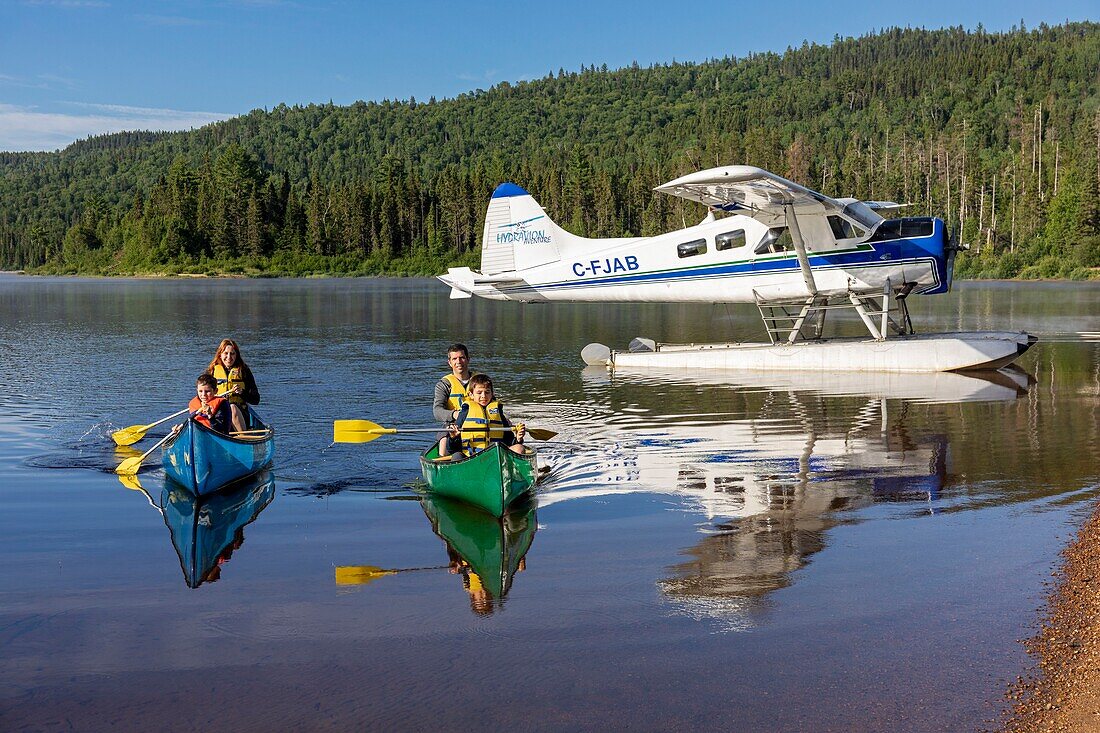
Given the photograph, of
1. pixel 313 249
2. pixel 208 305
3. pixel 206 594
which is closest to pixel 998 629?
pixel 206 594

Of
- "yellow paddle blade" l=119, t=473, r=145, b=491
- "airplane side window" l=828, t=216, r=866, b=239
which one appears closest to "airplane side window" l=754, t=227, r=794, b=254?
"airplane side window" l=828, t=216, r=866, b=239

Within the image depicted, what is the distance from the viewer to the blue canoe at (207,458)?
8.88 metres

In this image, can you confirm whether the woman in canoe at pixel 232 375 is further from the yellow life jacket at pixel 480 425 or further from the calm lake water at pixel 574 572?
the yellow life jacket at pixel 480 425

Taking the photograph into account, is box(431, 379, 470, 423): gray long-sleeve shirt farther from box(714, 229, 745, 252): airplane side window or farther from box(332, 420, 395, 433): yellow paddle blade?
box(714, 229, 745, 252): airplane side window

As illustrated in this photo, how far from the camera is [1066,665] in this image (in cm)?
467

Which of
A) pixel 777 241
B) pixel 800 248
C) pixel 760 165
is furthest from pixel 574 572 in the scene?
pixel 760 165

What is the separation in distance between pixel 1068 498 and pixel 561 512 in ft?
13.1

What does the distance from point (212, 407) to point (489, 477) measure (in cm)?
338

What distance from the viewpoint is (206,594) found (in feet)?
20.3

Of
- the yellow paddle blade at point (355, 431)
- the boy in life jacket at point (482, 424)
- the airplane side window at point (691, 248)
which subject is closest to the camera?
the boy in life jacket at point (482, 424)

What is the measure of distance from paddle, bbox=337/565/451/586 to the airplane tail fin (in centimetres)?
1389

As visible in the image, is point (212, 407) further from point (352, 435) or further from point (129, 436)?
point (129, 436)

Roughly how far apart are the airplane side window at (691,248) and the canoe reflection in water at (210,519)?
1059 cm

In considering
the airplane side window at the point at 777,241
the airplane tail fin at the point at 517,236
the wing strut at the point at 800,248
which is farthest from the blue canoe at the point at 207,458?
the airplane tail fin at the point at 517,236
